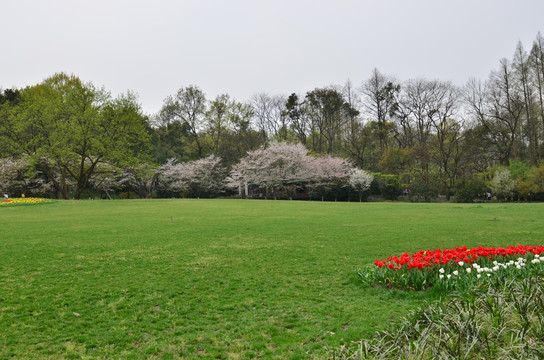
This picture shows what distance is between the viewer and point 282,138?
50031 millimetres

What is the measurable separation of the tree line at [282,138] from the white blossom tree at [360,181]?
0.84 m

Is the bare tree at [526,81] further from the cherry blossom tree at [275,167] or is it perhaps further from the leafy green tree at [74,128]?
the leafy green tree at [74,128]

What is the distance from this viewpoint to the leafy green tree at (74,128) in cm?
3036

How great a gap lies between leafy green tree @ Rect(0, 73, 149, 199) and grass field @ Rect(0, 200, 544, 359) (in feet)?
77.0

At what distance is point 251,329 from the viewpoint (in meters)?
3.62

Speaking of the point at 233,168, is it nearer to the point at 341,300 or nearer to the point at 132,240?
the point at 132,240

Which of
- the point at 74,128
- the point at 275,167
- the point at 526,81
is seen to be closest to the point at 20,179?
the point at 74,128

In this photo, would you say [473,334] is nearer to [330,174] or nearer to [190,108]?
[330,174]

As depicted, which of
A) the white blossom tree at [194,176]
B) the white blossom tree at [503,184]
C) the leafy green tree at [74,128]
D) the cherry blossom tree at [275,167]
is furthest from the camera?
the white blossom tree at [194,176]

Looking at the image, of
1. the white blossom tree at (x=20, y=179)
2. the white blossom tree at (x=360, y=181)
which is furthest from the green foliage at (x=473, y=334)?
the white blossom tree at (x=20, y=179)

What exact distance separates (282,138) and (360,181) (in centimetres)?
1654

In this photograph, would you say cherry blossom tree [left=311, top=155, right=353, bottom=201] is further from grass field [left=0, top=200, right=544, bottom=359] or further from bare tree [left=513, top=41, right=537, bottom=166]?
grass field [left=0, top=200, right=544, bottom=359]

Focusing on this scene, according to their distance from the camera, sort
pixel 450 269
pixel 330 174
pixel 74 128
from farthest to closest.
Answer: pixel 330 174 → pixel 74 128 → pixel 450 269

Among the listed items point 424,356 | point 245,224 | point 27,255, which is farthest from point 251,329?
point 245,224
